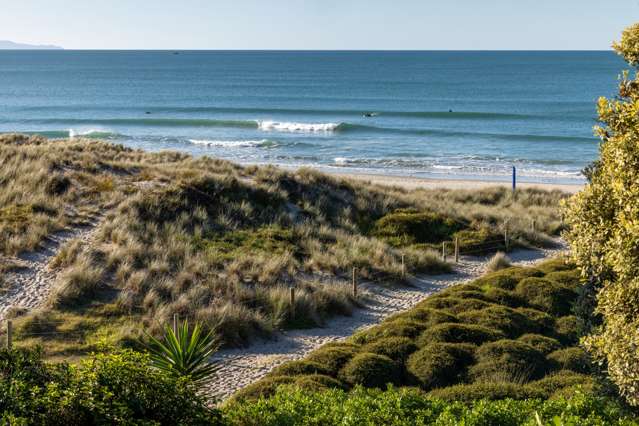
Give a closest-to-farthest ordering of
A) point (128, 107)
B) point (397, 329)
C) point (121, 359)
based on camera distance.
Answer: point (121, 359), point (397, 329), point (128, 107)

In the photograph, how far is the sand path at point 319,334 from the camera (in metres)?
14.4

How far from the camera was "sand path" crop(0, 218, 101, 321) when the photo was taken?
17172 mm

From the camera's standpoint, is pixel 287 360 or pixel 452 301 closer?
pixel 287 360

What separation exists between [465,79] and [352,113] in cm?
5861

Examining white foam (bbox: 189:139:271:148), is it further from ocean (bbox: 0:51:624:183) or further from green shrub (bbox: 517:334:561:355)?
green shrub (bbox: 517:334:561:355)

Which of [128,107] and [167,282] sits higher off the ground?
[128,107]

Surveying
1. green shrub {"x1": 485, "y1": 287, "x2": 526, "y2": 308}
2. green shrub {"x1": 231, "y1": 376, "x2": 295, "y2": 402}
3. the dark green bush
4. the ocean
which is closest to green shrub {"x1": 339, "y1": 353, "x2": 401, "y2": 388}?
green shrub {"x1": 231, "y1": 376, "x2": 295, "y2": 402}

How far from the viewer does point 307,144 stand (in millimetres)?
67812

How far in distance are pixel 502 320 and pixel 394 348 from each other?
10.5 feet

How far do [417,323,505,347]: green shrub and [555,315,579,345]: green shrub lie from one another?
1566 mm

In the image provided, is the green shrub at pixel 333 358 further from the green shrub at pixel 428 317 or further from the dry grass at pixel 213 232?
the dry grass at pixel 213 232

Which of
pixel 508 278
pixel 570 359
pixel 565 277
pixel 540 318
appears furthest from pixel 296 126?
pixel 570 359

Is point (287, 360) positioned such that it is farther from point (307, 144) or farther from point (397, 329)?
point (307, 144)

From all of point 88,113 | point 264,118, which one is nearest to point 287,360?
point 264,118
